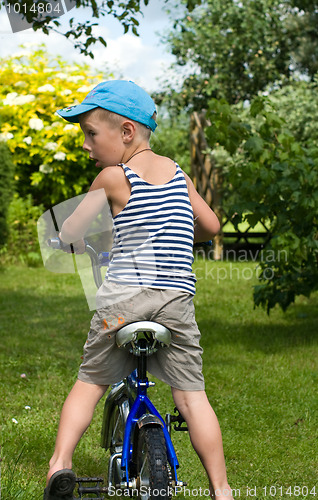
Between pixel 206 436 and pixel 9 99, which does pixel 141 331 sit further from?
pixel 9 99

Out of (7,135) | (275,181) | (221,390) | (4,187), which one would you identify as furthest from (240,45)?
(221,390)

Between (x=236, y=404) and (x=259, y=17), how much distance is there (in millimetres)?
12063

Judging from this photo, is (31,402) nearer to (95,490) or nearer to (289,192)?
(95,490)

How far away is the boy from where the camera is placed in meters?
1.98

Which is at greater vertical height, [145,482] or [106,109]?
[106,109]

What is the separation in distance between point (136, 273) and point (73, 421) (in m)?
0.48

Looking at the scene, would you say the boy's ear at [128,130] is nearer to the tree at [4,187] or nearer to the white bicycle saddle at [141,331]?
the white bicycle saddle at [141,331]

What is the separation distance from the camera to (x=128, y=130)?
2.08 metres

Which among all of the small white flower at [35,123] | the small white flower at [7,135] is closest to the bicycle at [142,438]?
the small white flower at [7,135]

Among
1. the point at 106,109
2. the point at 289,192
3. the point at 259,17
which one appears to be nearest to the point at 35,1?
the point at 289,192

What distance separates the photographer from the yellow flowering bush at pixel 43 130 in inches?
368

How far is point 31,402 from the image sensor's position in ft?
12.5

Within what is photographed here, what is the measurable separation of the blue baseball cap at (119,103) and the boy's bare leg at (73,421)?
0.84 meters

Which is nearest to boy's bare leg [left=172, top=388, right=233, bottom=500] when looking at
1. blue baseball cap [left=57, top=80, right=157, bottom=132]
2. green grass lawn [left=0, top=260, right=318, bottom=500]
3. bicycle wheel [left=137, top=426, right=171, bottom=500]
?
bicycle wheel [left=137, top=426, right=171, bottom=500]
